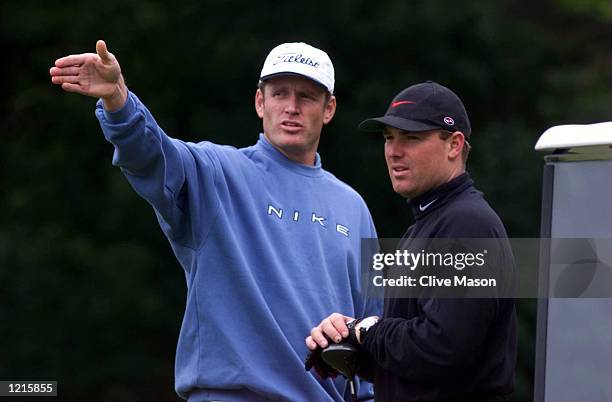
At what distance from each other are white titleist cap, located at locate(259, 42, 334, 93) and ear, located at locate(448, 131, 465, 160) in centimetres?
92

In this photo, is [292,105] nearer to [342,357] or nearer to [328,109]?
[328,109]

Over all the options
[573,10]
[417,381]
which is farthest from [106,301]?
[417,381]

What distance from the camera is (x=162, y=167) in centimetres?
385

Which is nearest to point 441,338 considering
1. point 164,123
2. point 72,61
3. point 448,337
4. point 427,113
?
point 448,337

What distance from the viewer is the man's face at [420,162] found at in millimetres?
3432

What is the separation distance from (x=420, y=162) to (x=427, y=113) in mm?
140

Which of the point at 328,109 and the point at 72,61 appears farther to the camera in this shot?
the point at 328,109

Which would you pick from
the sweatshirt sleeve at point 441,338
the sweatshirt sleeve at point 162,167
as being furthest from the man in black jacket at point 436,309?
the sweatshirt sleeve at point 162,167

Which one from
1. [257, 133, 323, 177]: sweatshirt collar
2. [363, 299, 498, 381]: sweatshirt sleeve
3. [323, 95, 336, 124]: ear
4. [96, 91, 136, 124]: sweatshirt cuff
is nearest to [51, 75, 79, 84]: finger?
[96, 91, 136, 124]: sweatshirt cuff

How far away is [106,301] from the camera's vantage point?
12.1 m

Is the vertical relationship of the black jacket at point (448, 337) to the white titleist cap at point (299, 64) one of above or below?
below

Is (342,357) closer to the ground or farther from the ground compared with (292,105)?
closer to the ground

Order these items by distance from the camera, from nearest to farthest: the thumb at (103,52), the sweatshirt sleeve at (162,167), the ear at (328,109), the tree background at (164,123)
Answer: the thumb at (103,52) → the sweatshirt sleeve at (162,167) → the ear at (328,109) → the tree background at (164,123)

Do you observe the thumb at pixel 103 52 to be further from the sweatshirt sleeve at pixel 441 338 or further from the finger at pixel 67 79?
the sweatshirt sleeve at pixel 441 338
